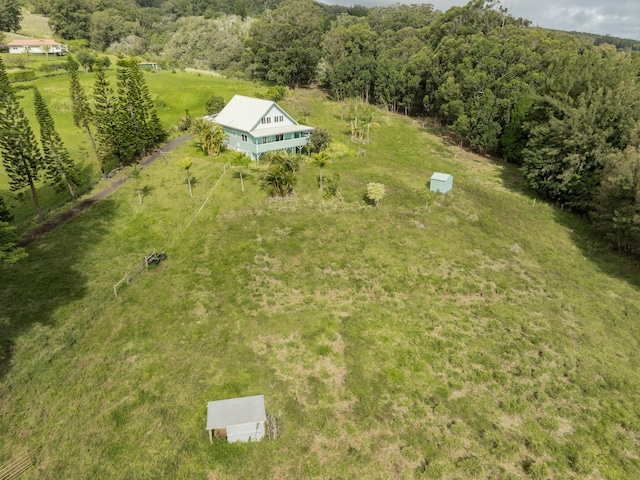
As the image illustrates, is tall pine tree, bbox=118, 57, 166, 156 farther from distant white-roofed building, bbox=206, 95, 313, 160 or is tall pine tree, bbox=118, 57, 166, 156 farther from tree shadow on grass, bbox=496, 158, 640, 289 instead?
tree shadow on grass, bbox=496, 158, 640, 289

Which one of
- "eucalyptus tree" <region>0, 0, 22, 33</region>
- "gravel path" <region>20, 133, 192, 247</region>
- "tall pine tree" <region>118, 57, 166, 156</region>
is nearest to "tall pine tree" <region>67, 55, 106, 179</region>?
"tall pine tree" <region>118, 57, 166, 156</region>

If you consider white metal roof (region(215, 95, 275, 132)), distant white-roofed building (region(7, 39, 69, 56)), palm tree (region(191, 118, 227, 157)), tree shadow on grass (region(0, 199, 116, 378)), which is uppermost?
distant white-roofed building (region(7, 39, 69, 56))

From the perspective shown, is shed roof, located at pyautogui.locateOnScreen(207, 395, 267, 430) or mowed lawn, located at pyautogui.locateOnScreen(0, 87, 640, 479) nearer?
shed roof, located at pyautogui.locateOnScreen(207, 395, 267, 430)

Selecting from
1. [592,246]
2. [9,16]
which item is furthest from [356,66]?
[9,16]

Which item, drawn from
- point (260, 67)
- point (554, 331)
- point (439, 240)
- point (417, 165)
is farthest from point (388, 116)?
point (554, 331)

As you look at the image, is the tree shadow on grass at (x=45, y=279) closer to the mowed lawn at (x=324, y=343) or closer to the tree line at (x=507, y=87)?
the mowed lawn at (x=324, y=343)

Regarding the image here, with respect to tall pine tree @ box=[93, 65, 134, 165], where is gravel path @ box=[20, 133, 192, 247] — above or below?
below

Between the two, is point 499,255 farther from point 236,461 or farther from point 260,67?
point 260,67

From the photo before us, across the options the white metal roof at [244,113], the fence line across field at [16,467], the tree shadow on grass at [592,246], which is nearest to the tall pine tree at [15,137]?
the white metal roof at [244,113]
